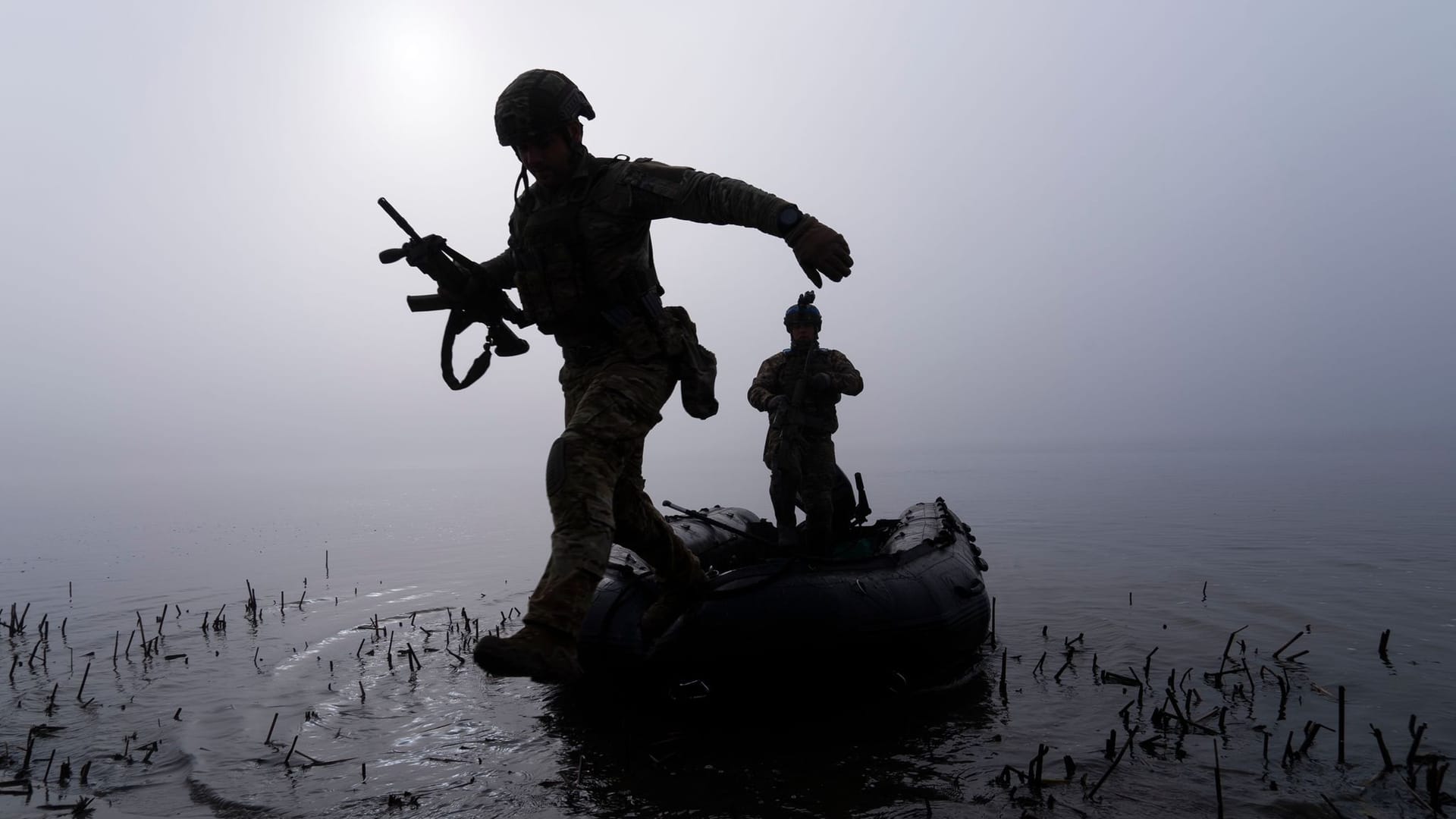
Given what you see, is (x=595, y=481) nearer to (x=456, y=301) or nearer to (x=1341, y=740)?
(x=456, y=301)

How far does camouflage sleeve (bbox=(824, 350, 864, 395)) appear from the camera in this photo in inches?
346

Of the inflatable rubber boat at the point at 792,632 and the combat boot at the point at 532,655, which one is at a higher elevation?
the combat boot at the point at 532,655

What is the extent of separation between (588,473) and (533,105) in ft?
5.68

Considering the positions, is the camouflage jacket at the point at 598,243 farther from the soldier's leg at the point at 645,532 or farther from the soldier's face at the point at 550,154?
the soldier's leg at the point at 645,532

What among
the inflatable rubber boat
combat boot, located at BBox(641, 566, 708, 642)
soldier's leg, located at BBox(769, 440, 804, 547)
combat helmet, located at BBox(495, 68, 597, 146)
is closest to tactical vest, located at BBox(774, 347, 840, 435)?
soldier's leg, located at BBox(769, 440, 804, 547)

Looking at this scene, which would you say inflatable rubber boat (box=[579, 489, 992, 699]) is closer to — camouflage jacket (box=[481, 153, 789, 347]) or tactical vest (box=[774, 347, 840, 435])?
camouflage jacket (box=[481, 153, 789, 347])

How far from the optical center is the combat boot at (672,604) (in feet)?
15.6

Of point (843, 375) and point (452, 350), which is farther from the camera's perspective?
point (843, 375)

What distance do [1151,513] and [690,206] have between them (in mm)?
20730

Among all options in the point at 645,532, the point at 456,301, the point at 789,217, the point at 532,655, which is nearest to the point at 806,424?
the point at 645,532

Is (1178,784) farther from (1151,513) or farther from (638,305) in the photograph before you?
(1151,513)

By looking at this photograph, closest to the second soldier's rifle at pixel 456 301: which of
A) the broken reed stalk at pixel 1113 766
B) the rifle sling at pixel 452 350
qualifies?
the rifle sling at pixel 452 350

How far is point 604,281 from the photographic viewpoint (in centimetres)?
376

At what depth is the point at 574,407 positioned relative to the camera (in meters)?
3.96
